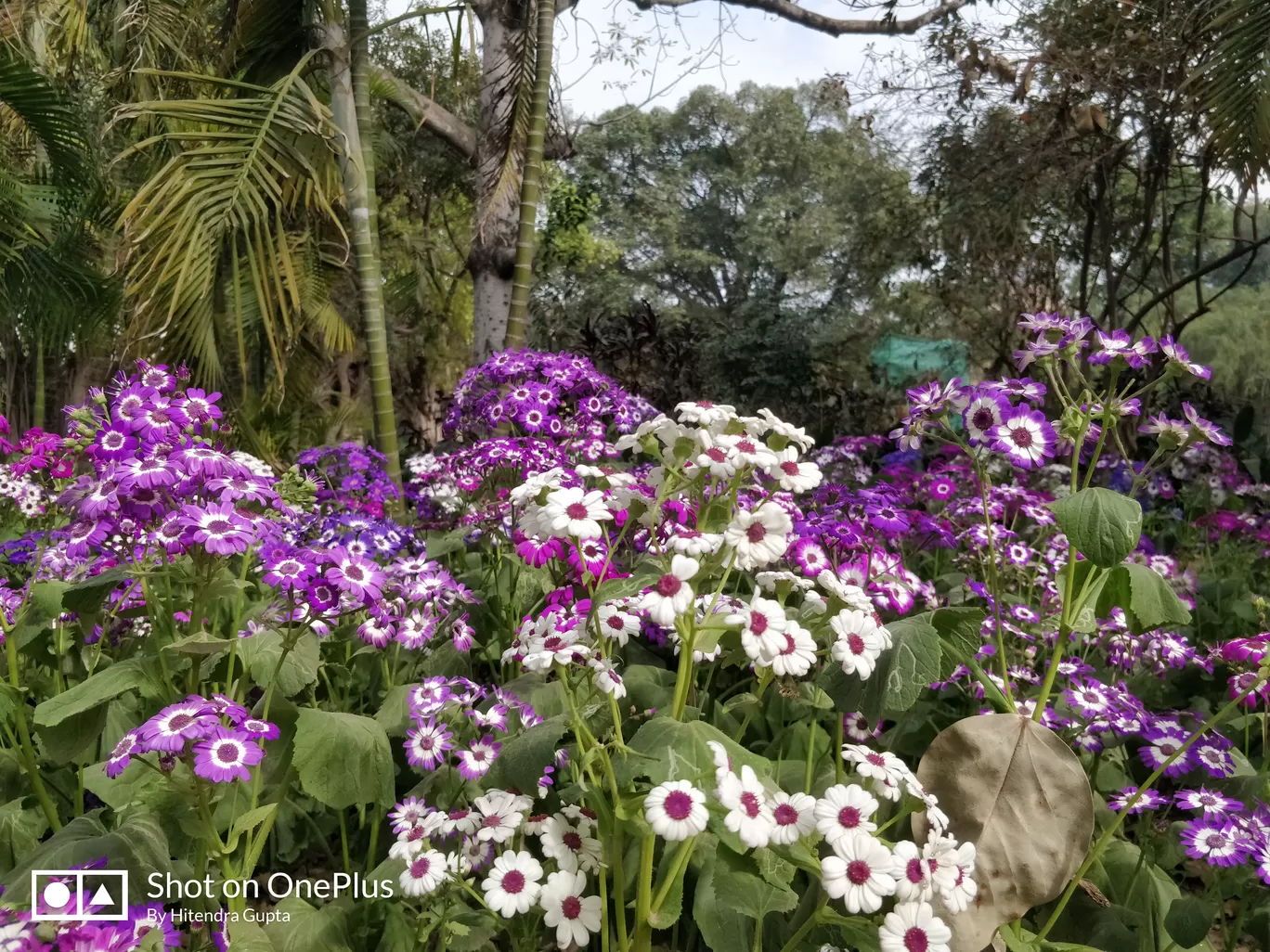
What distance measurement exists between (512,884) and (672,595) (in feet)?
1.77

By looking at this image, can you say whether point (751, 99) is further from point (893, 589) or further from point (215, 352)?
point (893, 589)

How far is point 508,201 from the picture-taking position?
6137 mm

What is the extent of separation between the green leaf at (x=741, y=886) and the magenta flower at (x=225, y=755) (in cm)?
73

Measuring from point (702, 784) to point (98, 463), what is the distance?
1.35 meters

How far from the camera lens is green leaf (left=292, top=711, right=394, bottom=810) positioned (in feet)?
5.18

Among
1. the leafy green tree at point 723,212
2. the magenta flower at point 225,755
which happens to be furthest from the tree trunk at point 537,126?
the leafy green tree at point 723,212

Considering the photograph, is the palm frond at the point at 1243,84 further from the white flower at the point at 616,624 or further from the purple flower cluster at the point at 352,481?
the white flower at the point at 616,624

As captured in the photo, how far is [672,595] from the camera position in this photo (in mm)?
1233

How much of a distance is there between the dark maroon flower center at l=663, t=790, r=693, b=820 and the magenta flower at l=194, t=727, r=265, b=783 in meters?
0.62

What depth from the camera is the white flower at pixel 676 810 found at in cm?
113

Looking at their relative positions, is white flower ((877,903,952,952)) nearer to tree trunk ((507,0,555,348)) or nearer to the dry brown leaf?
the dry brown leaf

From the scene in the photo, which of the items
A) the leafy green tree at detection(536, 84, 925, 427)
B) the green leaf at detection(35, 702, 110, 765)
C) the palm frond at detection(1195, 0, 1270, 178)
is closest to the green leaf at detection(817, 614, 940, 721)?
the green leaf at detection(35, 702, 110, 765)

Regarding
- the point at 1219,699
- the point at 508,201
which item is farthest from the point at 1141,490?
the point at 508,201

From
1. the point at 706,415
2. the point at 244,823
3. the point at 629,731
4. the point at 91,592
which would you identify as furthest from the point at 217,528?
the point at 629,731
